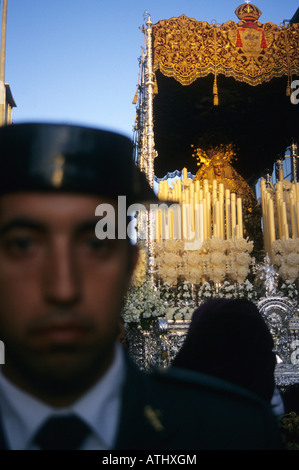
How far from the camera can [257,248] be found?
593cm

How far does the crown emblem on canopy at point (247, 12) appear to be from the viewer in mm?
5418

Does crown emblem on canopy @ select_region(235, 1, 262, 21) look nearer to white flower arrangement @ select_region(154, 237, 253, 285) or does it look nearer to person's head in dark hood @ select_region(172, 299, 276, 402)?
white flower arrangement @ select_region(154, 237, 253, 285)

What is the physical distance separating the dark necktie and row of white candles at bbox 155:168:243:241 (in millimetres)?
4116

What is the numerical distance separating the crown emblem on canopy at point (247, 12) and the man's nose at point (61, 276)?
589 cm

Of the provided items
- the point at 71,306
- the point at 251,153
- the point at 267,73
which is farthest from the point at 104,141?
the point at 251,153

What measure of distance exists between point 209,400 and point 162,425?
3.7 inches

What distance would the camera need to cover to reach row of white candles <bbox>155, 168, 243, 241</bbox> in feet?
15.7

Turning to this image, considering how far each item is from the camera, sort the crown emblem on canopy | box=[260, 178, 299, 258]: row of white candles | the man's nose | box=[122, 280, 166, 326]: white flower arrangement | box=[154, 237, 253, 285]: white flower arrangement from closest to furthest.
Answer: the man's nose → box=[122, 280, 166, 326]: white flower arrangement → box=[154, 237, 253, 285]: white flower arrangement → box=[260, 178, 299, 258]: row of white candles → the crown emblem on canopy

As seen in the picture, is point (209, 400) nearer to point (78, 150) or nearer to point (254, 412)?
point (254, 412)

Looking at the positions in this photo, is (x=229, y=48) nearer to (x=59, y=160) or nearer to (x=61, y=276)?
(x=59, y=160)

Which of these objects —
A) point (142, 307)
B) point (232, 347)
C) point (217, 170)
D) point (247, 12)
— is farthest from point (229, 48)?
point (232, 347)

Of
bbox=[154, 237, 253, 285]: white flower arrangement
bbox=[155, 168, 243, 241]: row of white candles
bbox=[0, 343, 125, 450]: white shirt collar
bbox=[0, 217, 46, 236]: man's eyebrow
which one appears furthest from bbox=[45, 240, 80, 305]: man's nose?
bbox=[155, 168, 243, 241]: row of white candles

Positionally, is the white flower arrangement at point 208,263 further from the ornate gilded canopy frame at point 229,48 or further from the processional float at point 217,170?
the ornate gilded canopy frame at point 229,48

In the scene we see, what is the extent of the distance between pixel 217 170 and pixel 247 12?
2.22m
